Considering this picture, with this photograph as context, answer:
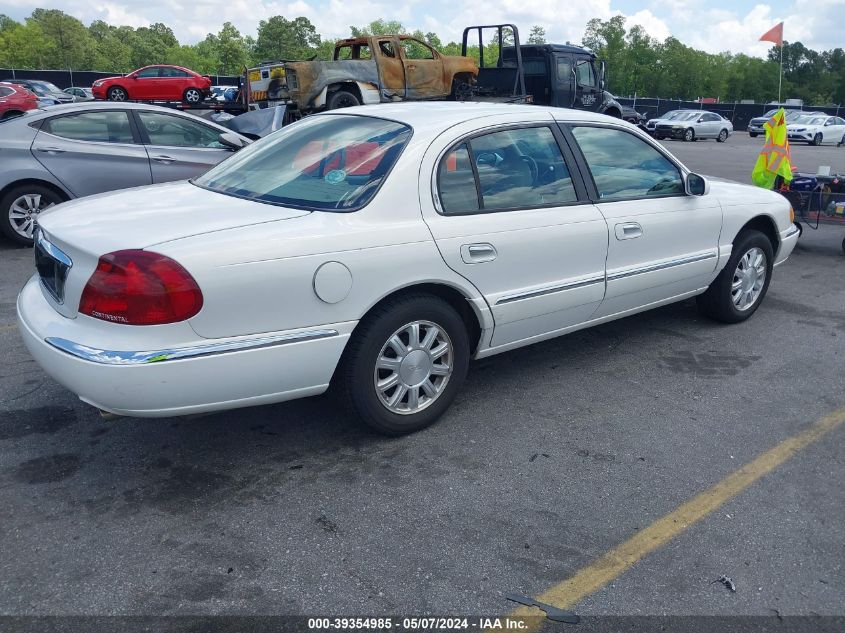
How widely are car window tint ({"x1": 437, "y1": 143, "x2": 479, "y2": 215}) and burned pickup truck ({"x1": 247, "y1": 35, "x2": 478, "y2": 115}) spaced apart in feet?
39.1

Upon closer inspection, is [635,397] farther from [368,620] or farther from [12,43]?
[12,43]

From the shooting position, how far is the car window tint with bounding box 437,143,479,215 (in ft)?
12.0

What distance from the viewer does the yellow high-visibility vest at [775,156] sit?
826 cm

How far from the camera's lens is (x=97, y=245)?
3.01 meters

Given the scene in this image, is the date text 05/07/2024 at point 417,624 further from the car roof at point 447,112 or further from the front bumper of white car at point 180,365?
the car roof at point 447,112

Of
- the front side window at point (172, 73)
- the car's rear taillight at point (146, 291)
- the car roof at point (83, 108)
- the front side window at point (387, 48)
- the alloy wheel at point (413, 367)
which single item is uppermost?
the front side window at point (172, 73)

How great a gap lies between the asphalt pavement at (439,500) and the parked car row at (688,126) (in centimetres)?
2936

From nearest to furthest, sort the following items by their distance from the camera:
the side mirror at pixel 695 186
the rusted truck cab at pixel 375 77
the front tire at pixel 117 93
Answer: the side mirror at pixel 695 186 < the rusted truck cab at pixel 375 77 < the front tire at pixel 117 93

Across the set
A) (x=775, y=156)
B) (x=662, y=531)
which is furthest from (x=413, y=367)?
(x=775, y=156)


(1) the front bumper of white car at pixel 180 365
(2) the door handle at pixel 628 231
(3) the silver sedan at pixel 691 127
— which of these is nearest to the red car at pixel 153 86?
(3) the silver sedan at pixel 691 127

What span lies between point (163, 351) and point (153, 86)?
26185mm

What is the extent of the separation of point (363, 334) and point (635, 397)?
5.91 feet

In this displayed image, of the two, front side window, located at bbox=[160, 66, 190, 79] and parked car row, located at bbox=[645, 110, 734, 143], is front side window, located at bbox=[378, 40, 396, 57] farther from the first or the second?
parked car row, located at bbox=[645, 110, 734, 143]

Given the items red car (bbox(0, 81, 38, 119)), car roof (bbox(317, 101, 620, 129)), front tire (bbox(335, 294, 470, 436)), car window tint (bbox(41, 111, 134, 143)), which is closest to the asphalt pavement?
front tire (bbox(335, 294, 470, 436))
